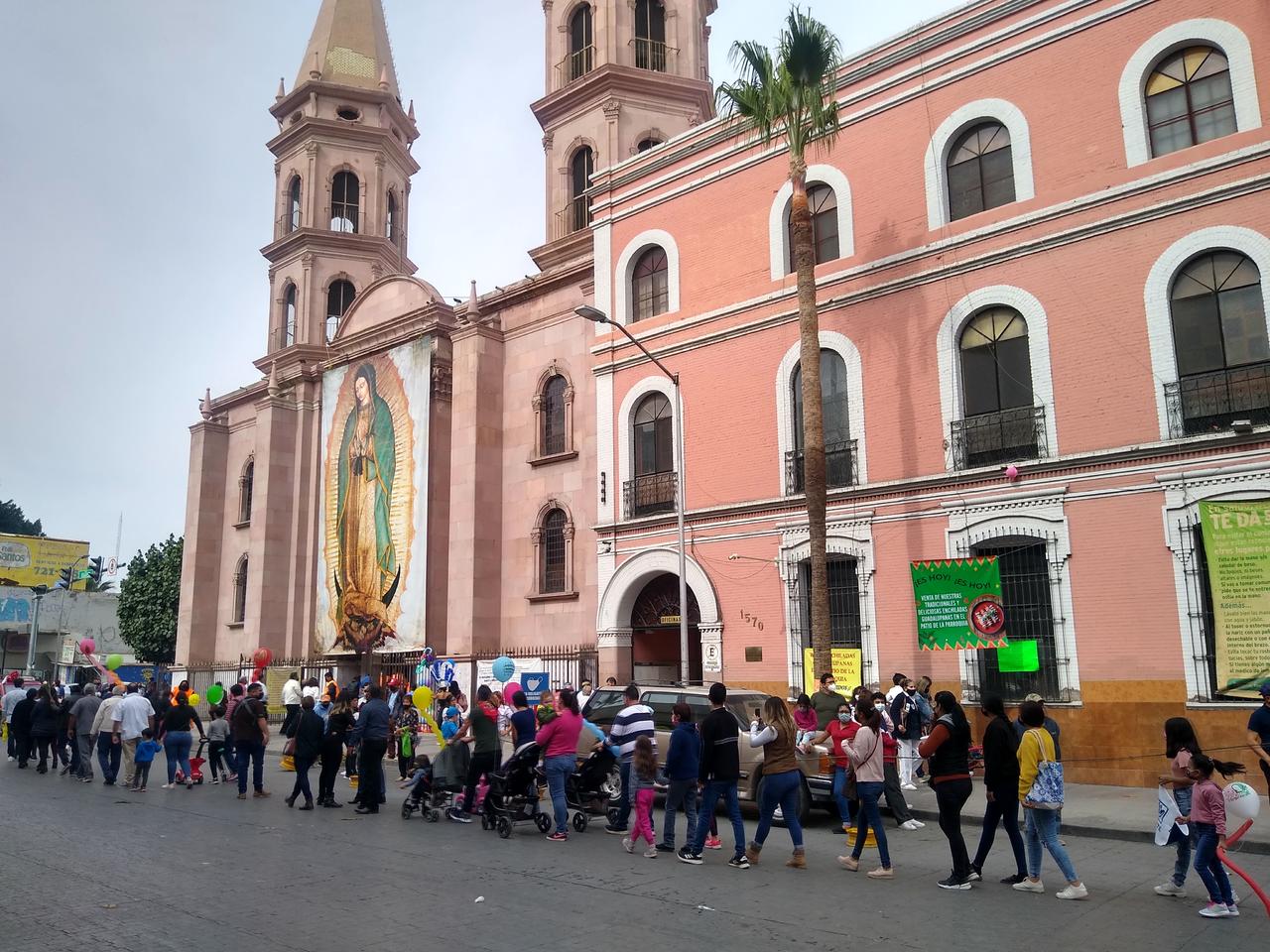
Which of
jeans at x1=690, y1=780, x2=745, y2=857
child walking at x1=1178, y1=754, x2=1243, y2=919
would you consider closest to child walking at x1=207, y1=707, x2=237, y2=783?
jeans at x1=690, y1=780, x2=745, y2=857

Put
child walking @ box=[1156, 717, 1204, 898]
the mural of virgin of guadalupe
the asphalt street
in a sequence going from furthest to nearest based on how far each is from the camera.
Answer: the mural of virgin of guadalupe < child walking @ box=[1156, 717, 1204, 898] < the asphalt street

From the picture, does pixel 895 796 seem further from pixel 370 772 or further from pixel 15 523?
pixel 15 523

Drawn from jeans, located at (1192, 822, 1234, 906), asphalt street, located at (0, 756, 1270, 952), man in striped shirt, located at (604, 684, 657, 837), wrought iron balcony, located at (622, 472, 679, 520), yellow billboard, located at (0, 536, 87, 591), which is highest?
yellow billboard, located at (0, 536, 87, 591)

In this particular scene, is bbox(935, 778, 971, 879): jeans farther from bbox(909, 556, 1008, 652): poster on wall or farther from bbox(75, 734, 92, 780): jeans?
bbox(75, 734, 92, 780): jeans

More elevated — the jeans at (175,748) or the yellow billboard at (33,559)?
the yellow billboard at (33,559)

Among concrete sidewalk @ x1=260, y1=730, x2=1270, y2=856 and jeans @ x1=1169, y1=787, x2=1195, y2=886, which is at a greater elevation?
jeans @ x1=1169, y1=787, x2=1195, y2=886

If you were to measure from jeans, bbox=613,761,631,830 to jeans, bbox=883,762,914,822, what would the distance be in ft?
10.6

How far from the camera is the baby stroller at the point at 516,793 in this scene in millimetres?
12367

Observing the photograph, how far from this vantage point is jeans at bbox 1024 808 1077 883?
874 centimetres

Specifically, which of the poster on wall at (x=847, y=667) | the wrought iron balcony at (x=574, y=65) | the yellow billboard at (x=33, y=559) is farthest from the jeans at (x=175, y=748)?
the yellow billboard at (x=33, y=559)

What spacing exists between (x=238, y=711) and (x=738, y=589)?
33.1ft

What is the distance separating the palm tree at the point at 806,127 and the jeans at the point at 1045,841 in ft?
27.8

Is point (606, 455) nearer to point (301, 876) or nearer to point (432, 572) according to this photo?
point (432, 572)

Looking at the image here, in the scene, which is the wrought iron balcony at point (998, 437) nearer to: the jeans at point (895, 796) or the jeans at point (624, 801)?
the jeans at point (895, 796)
